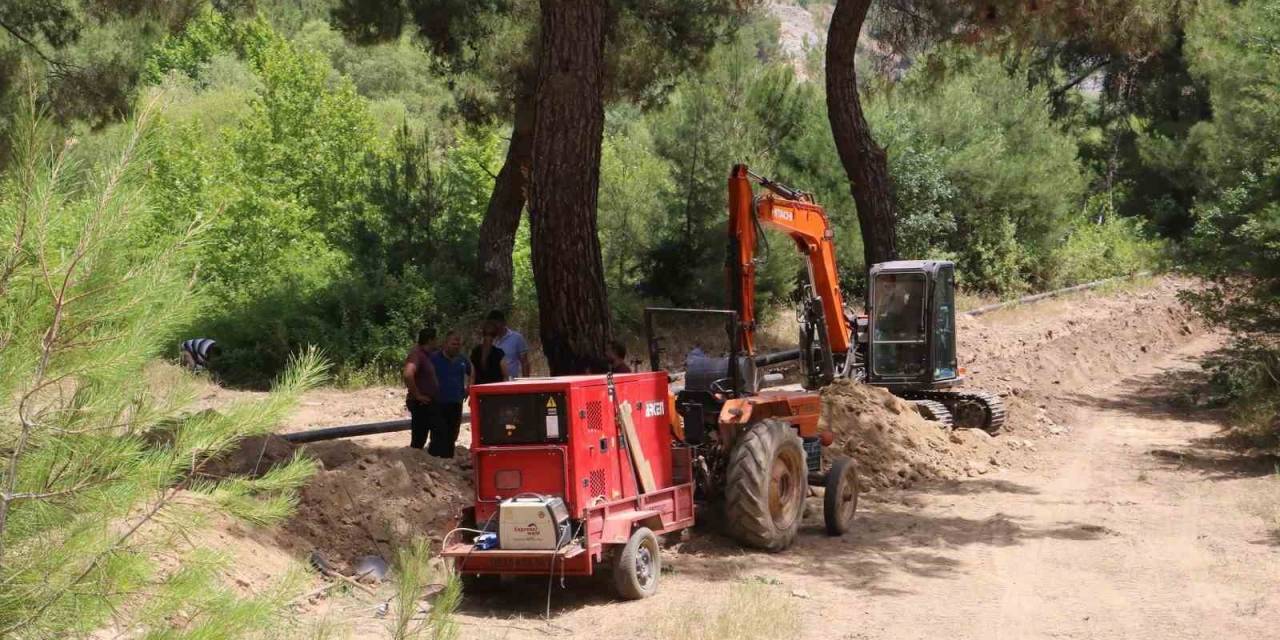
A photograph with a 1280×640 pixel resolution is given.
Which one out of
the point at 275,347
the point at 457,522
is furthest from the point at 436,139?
the point at 457,522

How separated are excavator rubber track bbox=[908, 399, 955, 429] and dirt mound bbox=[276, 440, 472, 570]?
8.18 metres

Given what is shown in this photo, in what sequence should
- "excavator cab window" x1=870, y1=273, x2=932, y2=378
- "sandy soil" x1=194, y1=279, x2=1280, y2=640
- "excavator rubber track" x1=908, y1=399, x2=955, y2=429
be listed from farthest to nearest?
"excavator cab window" x1=870, y1=273, x2=932, y2=378
"excavator rubber track" x1=908, y1=399, x2=955, y2=429
"sandy soil" x1=194, y1=279, x2=1280, y2=640

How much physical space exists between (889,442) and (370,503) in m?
7.23

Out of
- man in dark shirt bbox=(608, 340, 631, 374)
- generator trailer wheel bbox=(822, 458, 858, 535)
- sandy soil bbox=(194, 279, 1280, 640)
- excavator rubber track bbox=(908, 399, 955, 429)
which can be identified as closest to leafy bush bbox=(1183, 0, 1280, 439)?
sandy soil bbox=(194, 279, 1280, 640)

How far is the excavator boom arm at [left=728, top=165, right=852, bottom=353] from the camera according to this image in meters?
13.3

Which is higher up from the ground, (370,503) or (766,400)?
(766,400)

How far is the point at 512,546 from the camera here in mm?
9484

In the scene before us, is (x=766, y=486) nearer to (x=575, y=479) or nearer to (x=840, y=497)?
(x=840, y=497)

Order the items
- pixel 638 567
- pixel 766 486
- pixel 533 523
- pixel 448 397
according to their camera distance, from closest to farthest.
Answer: pixel 533 523 < pixel 638 567 < pixel 766 486 < pixel 448 397

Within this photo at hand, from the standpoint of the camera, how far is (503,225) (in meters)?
23.9

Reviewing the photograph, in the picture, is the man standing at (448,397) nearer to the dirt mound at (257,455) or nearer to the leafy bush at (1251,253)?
the dirt mound at (257,455)

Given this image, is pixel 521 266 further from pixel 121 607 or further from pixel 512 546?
pixel 121 607

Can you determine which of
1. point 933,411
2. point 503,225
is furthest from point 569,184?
point 503,225

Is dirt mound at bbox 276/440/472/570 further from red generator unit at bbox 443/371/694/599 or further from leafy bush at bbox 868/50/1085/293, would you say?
leafy bush at bbox 868/50/1085/293
